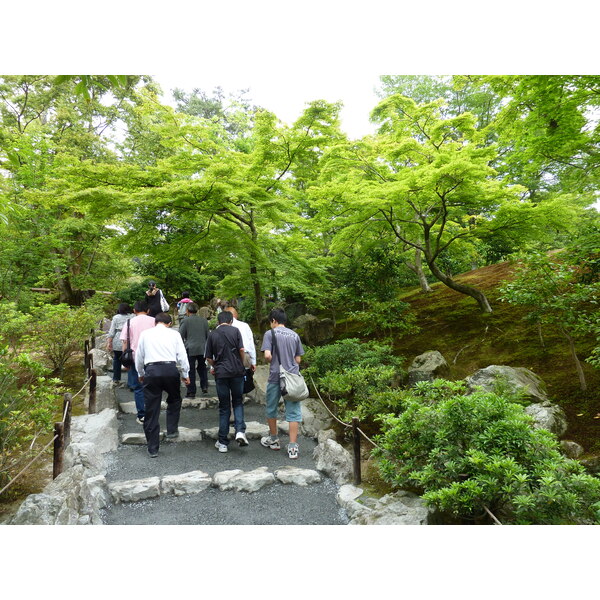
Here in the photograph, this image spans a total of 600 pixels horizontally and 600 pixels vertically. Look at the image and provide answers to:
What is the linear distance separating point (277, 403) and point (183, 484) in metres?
1.46

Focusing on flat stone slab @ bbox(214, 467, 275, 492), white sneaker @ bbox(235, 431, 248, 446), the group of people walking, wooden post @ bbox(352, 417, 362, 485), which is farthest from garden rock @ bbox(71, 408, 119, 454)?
wooden post @ bbox(352, 417, 362, 485)

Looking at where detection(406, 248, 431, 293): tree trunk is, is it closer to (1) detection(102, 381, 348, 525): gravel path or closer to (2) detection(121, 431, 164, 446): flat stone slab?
(1) detection(102, 381, 348, 525): gravel path

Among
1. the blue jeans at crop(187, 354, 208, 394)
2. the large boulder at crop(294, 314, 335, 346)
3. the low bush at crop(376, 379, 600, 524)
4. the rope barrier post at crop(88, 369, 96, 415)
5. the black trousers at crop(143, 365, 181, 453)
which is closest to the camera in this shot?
the low bush at crop(376, 379, 600, 524)

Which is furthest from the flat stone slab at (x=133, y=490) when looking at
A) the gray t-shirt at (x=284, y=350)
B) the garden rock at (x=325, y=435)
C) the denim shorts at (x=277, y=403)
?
the garden rock at (x=325, y=435)

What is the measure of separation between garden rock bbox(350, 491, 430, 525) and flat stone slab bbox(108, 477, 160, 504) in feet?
6.61

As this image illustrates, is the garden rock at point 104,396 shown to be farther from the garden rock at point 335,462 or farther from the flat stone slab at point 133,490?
the garden rock at point 335,462

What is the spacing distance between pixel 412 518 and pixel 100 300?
1012 centimetres

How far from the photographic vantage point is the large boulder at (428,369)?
18.8ft

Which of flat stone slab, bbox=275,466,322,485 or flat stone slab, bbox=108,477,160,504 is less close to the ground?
flat stone slab, bbox=108,477,160,504

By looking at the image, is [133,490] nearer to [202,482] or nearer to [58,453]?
[202,482]

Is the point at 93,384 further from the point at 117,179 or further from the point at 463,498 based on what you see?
the point at 463,498

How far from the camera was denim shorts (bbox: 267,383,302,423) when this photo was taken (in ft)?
14.9

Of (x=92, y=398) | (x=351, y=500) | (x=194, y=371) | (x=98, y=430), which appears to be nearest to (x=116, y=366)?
(x=92, y=398)

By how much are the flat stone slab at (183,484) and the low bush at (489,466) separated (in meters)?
1.97
